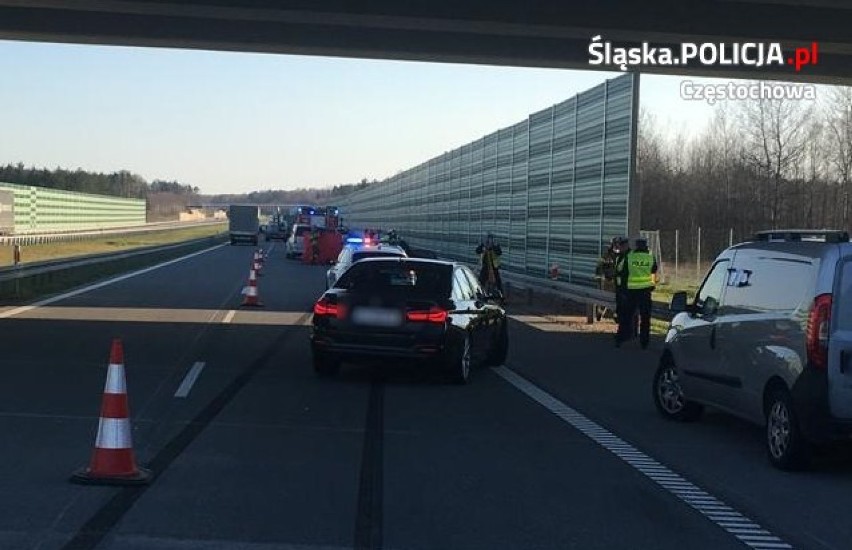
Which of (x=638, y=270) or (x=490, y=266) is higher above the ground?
(x=638, y=270)

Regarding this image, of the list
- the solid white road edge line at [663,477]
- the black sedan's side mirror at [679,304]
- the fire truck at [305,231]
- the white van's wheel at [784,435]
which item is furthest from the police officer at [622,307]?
the fire truck at [305,231]

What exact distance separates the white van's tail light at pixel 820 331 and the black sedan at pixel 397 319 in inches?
209

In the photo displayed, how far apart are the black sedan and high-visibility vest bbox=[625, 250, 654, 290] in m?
5.21

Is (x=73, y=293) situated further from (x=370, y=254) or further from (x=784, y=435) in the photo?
(x=784, y=435)

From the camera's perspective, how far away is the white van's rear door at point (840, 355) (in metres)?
8.28

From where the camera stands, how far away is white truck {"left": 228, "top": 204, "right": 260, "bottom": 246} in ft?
271

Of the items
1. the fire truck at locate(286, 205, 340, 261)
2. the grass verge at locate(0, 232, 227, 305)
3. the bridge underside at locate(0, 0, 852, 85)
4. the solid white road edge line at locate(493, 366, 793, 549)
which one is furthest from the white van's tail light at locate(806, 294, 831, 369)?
the fire truck at locate(286, 205, 340, 261)

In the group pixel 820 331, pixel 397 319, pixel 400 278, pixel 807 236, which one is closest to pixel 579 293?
pixel 400 278

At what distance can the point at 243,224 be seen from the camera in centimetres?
8262

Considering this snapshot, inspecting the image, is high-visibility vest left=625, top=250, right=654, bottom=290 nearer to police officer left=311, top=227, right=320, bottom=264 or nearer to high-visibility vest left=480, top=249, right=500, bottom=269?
high-visibility vest left=480, top=249, right=500, bottom=269

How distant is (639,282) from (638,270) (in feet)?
0.68

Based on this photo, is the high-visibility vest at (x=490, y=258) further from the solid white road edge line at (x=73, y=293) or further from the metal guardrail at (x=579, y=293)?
the solid white road edge line at (x=73, y=293)

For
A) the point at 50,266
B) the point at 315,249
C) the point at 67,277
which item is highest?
the point at 50,266

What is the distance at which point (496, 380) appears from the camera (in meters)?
14.0
